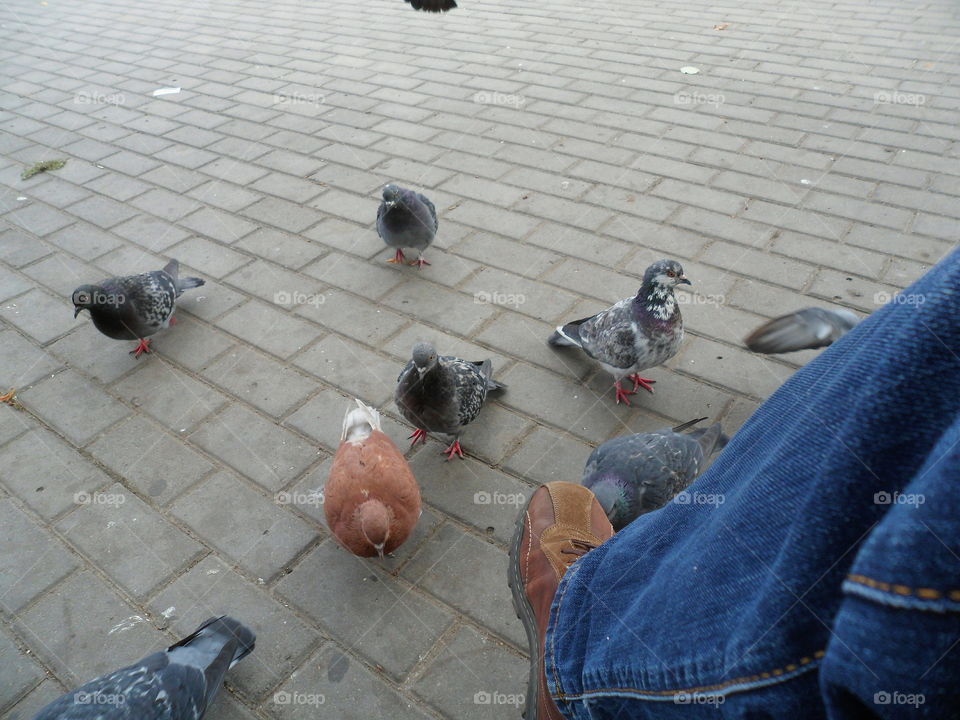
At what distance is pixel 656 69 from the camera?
8.21 metres

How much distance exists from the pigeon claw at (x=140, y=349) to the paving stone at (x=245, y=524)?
1.48m

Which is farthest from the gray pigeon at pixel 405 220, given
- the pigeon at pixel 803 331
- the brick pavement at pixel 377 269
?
the pigeon at pixel 803 331

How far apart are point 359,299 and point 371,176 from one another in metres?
2.01

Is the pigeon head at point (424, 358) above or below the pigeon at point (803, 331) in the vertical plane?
below

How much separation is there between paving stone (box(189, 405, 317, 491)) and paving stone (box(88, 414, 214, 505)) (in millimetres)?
122

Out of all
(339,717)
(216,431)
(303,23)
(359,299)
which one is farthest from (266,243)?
(303,23)

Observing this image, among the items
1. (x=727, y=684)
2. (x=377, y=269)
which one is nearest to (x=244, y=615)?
(x=727, y=684)

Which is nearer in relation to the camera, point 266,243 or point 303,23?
point 266,243

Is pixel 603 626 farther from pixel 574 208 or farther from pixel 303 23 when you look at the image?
pixel 303 23

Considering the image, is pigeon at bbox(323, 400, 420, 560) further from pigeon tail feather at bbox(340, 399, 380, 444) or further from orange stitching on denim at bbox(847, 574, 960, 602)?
orange stitching on denim at bbox(847, 574, 960, 602)

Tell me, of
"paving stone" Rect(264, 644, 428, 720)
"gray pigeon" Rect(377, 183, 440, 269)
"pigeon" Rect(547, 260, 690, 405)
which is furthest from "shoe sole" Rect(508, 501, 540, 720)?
"gray pigeon" Rect(377, 183, 440, 269)

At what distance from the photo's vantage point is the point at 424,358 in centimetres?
341

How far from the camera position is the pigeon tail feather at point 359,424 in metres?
3.48

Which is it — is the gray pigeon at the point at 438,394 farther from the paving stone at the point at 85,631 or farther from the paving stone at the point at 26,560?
the paving stone at the point at 26,560
